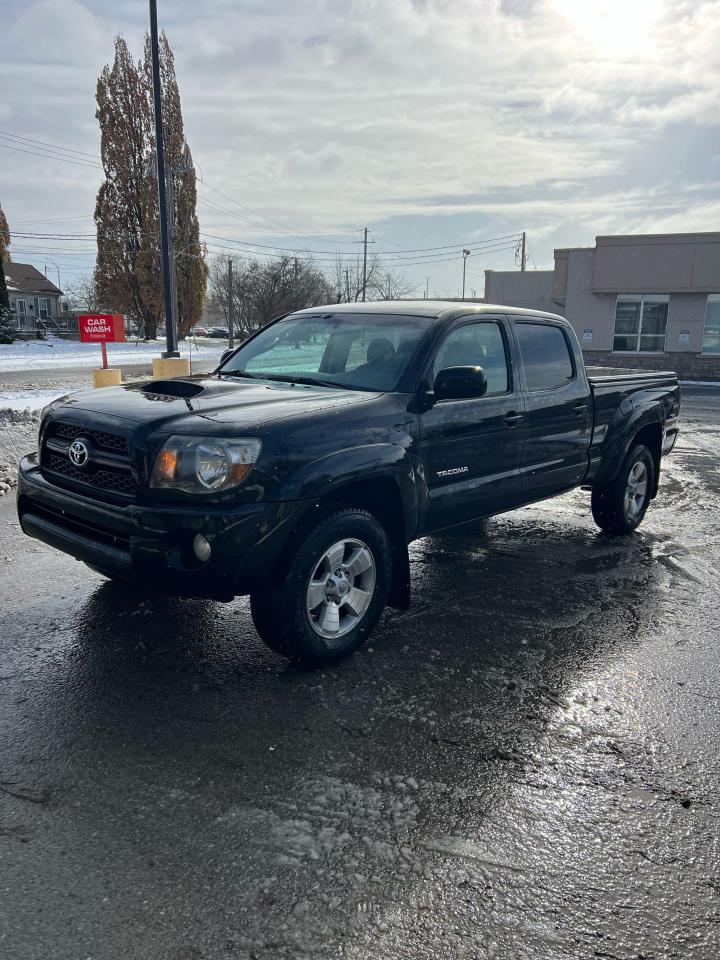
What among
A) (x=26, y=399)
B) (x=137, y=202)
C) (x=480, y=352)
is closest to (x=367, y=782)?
(x=480, y=352)

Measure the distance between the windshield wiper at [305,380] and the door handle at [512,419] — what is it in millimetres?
1221

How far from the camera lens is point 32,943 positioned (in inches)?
83.4

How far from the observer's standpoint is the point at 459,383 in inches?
167

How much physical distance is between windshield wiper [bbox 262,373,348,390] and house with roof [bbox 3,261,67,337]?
68909mm

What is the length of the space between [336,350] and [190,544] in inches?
75.5

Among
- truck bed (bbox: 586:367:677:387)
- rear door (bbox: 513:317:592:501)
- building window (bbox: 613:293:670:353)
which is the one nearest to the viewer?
rear door (bbox: 513:317:592:501)

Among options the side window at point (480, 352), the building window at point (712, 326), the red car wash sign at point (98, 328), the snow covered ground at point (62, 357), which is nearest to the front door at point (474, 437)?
the side window at point (480, 352)

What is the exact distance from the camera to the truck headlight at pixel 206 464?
3.42m

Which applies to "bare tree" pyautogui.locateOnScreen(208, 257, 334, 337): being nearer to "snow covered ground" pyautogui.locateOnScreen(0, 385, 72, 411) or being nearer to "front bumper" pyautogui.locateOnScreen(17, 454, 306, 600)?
"snow covered ground" pyautogui.locateOnScreen(0, 385, 72, 411)

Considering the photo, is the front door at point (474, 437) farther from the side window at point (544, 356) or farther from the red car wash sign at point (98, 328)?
the red car wash sign at point (98, 328)

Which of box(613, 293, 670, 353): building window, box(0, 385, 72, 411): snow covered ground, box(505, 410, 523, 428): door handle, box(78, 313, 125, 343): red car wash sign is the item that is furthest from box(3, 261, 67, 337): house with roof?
box(505, 410, 523, 428): door handle

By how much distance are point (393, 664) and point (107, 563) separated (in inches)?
62.0

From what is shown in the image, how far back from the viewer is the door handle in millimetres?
4953

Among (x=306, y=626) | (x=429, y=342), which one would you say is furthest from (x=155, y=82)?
(x=306, y=626)
